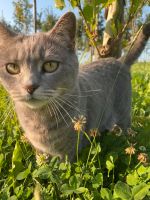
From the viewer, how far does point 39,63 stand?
6.21ft

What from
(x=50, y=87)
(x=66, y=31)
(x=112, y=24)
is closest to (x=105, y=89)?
(x=112, y=24)

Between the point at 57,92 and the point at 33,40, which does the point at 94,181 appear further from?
the point at 33,40

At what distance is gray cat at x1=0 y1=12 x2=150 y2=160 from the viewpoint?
1.85 m

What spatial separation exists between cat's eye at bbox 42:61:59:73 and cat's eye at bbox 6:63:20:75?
14 cm

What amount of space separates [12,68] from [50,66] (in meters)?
0.21

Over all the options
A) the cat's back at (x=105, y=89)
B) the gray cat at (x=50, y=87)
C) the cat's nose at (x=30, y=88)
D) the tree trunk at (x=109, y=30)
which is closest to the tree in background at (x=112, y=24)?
the tree trunk at (x=109, y=30)

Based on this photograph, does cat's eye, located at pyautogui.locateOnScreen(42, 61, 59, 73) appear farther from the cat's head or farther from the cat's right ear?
the cat's right ear

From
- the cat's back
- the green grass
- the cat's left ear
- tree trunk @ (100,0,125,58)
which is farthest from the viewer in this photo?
tree trunk @ (100,0,125,58)

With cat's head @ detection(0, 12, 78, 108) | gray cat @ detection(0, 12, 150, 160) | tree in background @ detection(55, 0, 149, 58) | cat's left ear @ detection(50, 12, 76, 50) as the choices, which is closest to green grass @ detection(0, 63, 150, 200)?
gray cat @ detection(0, 12, 150, 160)

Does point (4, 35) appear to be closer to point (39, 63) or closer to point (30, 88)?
point (39, 63)

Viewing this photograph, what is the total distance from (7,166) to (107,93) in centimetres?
96

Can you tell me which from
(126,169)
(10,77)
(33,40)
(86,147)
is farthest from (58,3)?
Result: (126,169)

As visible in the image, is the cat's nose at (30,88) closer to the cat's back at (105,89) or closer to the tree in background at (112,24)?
the cat's back at (105,89)

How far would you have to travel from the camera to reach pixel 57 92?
1.92 meters
